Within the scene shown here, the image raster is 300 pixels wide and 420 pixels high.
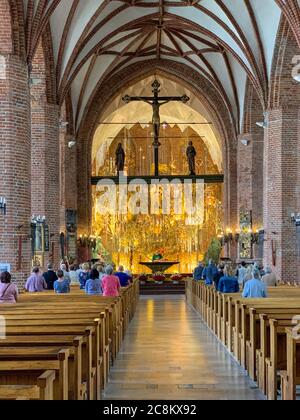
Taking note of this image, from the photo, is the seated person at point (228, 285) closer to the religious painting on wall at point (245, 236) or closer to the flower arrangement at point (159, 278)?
the religious painting on wall at point (245, 236)

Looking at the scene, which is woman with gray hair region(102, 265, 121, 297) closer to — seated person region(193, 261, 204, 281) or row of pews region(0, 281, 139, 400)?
row of pews region(0, 281, 139, 400)

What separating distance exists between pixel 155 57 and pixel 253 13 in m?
12.3

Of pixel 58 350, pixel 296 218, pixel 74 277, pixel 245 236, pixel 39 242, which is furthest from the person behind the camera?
pixel 245 236

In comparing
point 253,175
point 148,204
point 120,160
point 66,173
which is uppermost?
point 120,160

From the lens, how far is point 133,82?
1473 inches

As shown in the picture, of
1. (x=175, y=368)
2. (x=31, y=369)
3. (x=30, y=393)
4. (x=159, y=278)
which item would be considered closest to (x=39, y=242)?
(x=175, y=368)

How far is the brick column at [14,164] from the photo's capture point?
1791 cm

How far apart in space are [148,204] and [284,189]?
18000 millimetres

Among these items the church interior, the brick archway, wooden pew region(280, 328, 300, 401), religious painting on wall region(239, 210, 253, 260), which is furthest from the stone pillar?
wooden pew region(280, 328, 300, 401)

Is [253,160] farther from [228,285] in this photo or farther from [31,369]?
[31,369]

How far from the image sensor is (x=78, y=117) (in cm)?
3569

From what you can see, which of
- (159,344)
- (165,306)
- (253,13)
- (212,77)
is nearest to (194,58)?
(212,77)

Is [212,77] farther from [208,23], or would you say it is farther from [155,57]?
[208,23]

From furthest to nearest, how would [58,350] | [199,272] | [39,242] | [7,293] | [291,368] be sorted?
[199,272] < [39,242] < [7,293] < [291,368] < [58,350]
